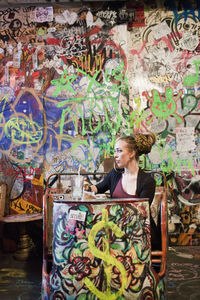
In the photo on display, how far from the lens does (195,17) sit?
4836mm

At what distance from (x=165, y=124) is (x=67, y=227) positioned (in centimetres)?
341

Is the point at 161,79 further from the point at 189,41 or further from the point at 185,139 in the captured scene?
the point at 185,139

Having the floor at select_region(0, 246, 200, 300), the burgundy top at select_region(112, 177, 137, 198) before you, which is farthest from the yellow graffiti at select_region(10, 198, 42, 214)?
the burgundy top at select_region(112, 177, 137, 198)

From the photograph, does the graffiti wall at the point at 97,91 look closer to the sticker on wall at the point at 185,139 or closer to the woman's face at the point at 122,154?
the sticker on wall at the point at 185,139

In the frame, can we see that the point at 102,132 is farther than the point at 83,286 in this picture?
Yes

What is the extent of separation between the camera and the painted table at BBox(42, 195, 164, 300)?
1.76 meters

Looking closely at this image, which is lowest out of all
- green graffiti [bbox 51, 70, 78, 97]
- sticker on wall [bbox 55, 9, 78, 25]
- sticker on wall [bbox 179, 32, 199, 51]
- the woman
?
the woman

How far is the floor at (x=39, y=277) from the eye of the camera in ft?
9.40

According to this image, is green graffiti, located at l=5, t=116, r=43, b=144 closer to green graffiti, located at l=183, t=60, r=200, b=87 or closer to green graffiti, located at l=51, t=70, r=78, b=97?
green graffiti, located at l=51, t=70, r=78, b=97

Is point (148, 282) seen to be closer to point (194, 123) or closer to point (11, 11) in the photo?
point (194, 123)

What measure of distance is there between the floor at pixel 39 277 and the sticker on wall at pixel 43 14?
4.20m

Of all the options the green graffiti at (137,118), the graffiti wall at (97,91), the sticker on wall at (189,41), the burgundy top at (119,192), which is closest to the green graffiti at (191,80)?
the graffiti wall at (97,91)

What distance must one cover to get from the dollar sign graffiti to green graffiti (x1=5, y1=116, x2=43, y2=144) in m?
3.19

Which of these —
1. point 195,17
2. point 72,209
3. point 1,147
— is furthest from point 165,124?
point 72,209
